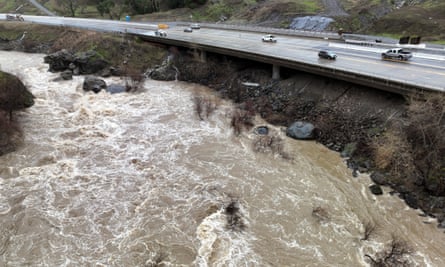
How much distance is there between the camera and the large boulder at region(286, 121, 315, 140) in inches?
1268

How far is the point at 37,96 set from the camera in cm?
4338

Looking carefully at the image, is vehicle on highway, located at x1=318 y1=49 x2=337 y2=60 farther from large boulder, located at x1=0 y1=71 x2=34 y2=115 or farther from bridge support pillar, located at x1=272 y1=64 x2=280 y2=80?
large boulder, located at x1=0 y1=71 x2=34 y2=115

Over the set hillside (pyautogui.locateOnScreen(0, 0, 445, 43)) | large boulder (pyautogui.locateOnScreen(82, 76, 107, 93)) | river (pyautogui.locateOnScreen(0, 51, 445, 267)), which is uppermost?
hillside (pyautogui.locateOnScreen(0, 0, 445, 43))

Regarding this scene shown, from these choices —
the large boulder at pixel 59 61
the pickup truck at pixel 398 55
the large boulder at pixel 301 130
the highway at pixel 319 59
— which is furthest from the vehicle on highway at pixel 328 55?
the large boulder at pixel 59 61

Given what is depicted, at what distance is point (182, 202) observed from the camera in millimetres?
23875

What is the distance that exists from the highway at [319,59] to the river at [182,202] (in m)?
9.87

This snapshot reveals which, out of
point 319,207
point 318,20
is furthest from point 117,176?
point 318,20

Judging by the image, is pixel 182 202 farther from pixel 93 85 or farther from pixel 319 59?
pixel 93 85

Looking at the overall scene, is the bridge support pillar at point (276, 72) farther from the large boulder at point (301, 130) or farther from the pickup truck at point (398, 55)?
the pickup truck at point (398, 55)

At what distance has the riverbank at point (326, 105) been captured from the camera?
82.1ft

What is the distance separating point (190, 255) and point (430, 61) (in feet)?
112

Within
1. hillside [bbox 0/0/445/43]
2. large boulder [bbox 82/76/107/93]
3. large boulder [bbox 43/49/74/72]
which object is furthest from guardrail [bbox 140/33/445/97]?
large boulder [bbox 43/49/74/72]

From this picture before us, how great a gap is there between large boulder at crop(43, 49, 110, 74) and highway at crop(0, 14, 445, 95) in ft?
35.3

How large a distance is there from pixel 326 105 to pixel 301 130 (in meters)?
5.02
